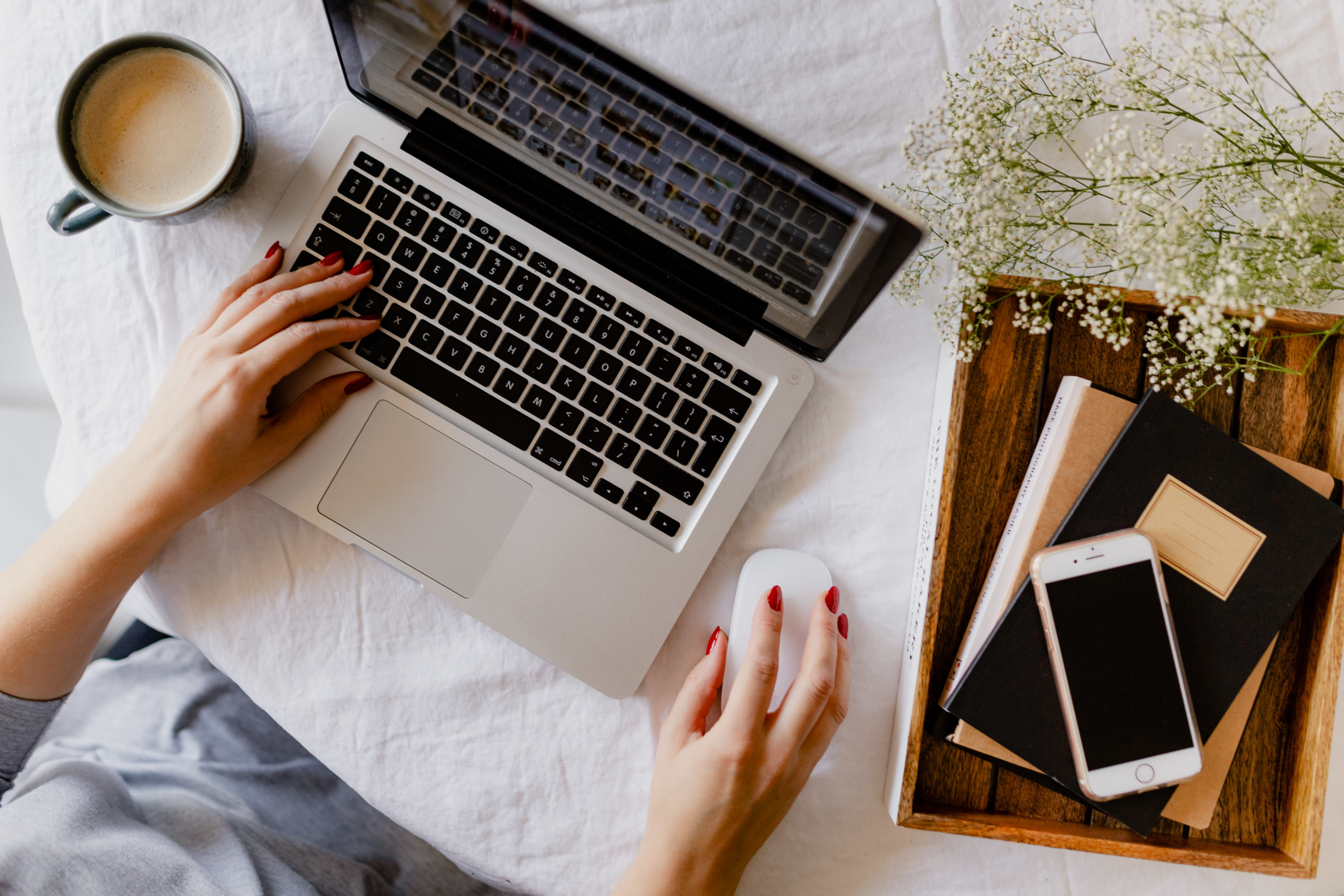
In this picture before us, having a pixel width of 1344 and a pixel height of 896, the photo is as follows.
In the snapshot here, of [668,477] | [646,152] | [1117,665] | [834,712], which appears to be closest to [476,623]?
[668,477]

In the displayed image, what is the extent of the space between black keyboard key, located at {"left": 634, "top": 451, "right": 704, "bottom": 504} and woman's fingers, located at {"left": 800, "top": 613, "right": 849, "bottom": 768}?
0.18 m

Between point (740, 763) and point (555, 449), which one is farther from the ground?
point (555, 449)

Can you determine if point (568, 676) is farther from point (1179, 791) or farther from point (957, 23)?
point (957, 23)

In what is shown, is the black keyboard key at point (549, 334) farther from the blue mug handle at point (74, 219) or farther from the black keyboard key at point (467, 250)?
the blue mug handle at point (74, 219)

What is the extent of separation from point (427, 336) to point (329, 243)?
0.12m

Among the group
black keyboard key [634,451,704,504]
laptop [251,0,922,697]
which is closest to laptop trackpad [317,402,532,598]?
laptop [251,0,922,697]

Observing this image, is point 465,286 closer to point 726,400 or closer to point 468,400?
point 468,400

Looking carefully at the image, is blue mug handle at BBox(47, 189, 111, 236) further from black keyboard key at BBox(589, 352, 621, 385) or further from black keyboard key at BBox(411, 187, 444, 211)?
black keyboard key at BBox(589, 352, 621, 385)

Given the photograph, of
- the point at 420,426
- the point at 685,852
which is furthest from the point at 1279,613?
the point at 420,426

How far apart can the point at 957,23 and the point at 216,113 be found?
2.18ft

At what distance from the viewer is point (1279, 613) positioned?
644mm

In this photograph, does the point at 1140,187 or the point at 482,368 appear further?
the point at 482,368

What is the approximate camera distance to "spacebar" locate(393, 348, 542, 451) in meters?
0.69

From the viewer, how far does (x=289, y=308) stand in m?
0.67
